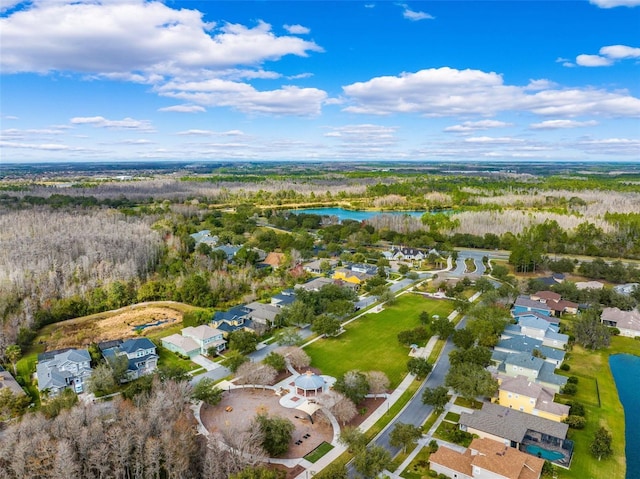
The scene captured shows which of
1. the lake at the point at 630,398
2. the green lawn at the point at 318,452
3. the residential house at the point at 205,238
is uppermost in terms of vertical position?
the residential house at the point at 205,238

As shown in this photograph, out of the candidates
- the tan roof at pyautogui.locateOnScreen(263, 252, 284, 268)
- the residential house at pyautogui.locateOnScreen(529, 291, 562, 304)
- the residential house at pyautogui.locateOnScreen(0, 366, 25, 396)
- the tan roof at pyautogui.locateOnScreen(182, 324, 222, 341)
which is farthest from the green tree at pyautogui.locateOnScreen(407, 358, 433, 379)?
the tan roof at pyautogui.locateOnScreen(263, 252, 284, 268)

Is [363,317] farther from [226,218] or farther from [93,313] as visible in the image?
[226,218]

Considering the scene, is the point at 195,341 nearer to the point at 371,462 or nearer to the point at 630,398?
the point at 371,462

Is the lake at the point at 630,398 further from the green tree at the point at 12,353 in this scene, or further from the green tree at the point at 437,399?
the green tree at the point at 12,353

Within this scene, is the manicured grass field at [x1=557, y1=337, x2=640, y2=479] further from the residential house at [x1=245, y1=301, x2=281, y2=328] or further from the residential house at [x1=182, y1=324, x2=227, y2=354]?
the residential house at [x1=182, y1=324, x2=227, y2=354]

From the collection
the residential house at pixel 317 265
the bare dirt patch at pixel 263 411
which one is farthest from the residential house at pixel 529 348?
the residential house at pixel 317 265

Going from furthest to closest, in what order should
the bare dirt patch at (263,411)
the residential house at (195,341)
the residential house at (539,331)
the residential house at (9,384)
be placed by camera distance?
1. the residential house at (539,331)
2. the residential house at (195,341)
3. the residential house at (9,384)
4. the bare dirt patch at (263,411)
